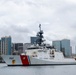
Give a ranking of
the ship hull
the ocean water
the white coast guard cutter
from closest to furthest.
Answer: the ocean water < the ship hull < the white coast guard cutter

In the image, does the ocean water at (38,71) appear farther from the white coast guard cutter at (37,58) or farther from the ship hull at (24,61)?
the white coast guard cutter at (37,58)

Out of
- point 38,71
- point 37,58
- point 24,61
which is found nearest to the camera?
point 38,71

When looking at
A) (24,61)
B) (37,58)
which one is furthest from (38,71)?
(37,58)

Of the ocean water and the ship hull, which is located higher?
the ship hull

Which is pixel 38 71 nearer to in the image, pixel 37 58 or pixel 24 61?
pixel 24 61

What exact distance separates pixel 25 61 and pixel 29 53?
5925mm

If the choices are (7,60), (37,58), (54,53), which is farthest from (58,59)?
(7,60)

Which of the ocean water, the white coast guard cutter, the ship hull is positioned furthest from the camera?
the white coast guard cutter

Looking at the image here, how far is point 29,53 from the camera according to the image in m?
108

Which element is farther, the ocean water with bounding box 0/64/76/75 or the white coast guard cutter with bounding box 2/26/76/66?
the white coast guard cutter with bounding box 2/26/76/66

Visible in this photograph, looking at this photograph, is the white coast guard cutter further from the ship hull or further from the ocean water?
the ocean water

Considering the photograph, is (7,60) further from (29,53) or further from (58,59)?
(58,59)

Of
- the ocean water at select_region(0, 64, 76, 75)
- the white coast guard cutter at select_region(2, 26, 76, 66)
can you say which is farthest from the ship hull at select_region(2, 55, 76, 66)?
the ocean water at select_region(0, 64, 76, 75)

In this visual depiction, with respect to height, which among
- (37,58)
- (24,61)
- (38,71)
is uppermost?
(37,58)
